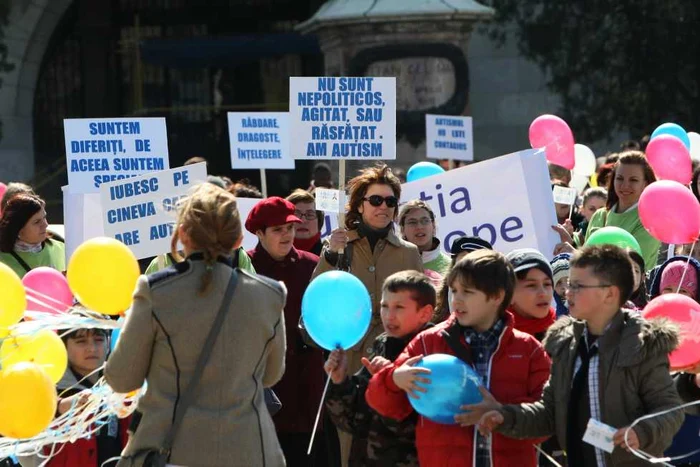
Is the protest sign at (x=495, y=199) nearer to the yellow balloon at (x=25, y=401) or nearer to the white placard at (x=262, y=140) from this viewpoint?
the white placard at (x=262, y=140)

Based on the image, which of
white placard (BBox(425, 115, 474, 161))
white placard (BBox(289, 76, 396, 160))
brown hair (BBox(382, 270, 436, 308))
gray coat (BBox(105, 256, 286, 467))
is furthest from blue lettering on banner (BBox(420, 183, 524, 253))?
white placard (BBox(425, 115, 474, 161))

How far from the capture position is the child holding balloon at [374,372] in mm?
5371

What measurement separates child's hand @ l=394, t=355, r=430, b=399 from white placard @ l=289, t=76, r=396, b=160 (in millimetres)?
2994

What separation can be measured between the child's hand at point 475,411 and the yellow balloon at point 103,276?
3.92 feet

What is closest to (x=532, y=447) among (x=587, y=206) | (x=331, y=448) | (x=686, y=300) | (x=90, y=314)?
(x=686, y=300)

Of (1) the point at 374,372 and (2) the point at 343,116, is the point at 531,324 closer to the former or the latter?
(1) the point at 374,372

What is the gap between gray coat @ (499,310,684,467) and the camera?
4.86 m

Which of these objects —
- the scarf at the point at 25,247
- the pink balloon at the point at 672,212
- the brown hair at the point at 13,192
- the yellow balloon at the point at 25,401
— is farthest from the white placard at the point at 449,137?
the yellow balloon at the point at 25,401

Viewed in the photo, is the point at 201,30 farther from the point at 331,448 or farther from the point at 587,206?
the point at 331,448

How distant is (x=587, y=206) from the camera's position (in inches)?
389

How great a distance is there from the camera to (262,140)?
40.5 ft

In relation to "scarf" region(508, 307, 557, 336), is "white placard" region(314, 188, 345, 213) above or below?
above

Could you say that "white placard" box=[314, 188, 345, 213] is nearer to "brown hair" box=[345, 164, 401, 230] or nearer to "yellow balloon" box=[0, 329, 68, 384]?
"brown hair" box=[345, 164, 401, 230]

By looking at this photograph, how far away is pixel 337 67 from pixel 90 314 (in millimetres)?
11951
